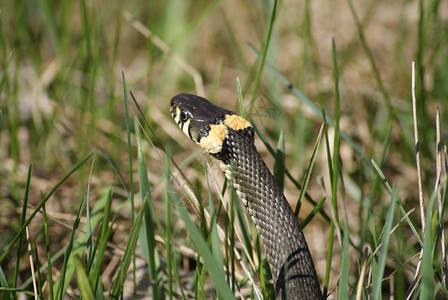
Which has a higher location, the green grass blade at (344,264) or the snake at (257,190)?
the snake at (257,190)

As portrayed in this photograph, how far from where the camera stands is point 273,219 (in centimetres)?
234

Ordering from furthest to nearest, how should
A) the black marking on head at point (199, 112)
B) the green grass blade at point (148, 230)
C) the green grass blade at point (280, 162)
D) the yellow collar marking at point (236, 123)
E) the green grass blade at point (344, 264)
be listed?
the black marking on head at point (199, 112), the yellow collar marking at point (236, 123), the green grass blade at point (280, 162), the green grass blade at point (148, 230), the green grass blade at point (344, 264)

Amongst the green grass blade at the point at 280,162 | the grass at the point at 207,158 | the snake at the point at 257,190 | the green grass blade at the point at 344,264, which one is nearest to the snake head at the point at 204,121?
the snake at the point at 257,190

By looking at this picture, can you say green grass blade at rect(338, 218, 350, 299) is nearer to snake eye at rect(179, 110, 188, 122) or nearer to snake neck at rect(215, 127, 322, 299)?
snake neck at rect(215, 127, 322, 299)

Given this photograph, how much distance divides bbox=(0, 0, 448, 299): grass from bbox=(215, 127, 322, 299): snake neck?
86 mm

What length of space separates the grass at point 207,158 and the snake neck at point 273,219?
0.09m

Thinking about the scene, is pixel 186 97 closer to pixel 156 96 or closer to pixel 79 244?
pixel 79 244

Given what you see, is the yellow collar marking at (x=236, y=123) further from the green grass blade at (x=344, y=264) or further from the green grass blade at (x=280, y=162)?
the green grass blade at (x=344, y=264)

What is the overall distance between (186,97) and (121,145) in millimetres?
1463

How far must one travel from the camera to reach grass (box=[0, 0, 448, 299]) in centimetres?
206

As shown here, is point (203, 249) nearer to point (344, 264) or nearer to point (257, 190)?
point (344, 264)

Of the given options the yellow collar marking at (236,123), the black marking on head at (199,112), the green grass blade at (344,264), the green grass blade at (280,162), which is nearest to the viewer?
the green grass blade at (344,264)

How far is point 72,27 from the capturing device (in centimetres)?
670

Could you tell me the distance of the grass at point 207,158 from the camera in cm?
206
